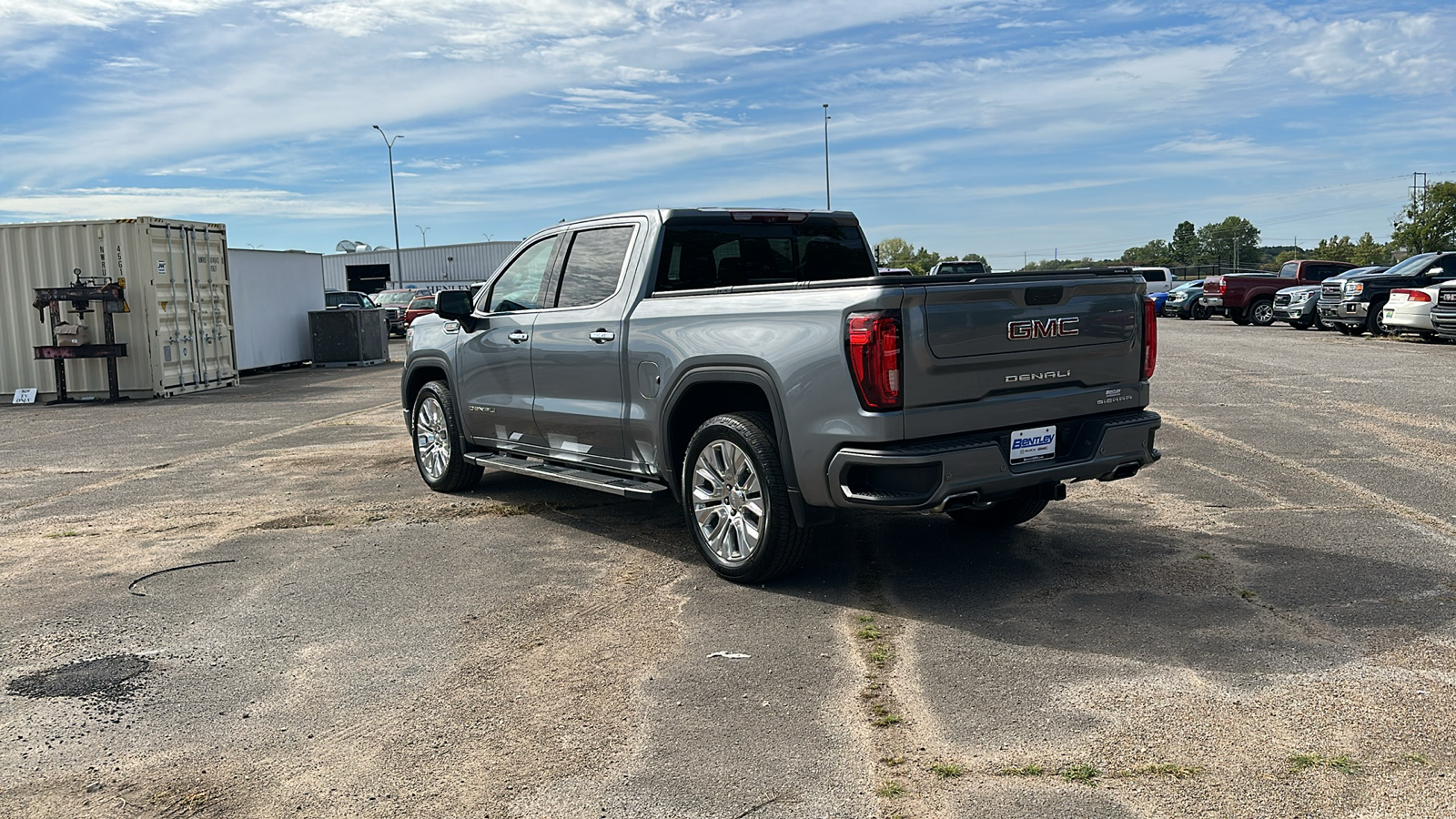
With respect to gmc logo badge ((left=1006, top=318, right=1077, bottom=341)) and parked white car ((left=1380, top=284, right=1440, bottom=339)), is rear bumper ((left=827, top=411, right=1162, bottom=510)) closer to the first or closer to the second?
gmc logo badge ((left=1006, top=318, right=1077, bottom=341))

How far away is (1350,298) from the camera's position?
24797mm

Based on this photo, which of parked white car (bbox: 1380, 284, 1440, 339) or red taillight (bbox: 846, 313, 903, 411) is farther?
parked white car (bbox: 1380, 284, 1440, 339)

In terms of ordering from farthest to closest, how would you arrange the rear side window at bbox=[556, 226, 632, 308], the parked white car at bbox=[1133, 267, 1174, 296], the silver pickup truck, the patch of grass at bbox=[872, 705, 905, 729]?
the parked white car at bbox=[1133, 267, 1174, 296]
the rear side window at bbox=[556, 226, 632, 308]
the silver pickup truck
the patch of grass at bbox=[872, 705, 905, 729]

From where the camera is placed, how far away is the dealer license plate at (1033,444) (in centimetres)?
544

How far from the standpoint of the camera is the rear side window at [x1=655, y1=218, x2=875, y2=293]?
6.68 metres

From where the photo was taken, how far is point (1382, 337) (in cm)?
2475

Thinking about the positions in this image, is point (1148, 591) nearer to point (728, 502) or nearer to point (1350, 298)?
point (728, 502)

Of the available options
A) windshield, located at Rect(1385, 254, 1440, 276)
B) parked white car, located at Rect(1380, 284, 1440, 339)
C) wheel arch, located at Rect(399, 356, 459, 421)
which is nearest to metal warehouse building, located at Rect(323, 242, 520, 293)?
windshield, located at Rect(1385, 254, 1440, 276)

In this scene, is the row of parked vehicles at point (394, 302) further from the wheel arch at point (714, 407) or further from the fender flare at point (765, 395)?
the fender flare at point (765, 395)

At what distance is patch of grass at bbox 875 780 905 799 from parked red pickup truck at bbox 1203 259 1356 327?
3248cm

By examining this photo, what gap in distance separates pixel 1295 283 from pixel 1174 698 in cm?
3187

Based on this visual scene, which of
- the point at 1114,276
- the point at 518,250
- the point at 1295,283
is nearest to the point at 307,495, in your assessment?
the point at 518,250

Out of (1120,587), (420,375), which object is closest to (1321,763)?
(1120,587)

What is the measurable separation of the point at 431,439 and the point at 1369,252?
110511mm
